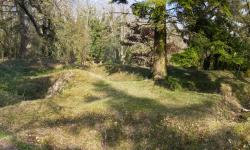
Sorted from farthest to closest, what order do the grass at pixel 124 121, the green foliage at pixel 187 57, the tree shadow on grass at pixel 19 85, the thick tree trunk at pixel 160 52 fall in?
the thick tree trunk at pixel 160 52
the green foliage at pixel 187 57
the tree shadow on grass at pixel 19 85
the grass at pixel 124 121

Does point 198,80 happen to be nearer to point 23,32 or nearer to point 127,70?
point 127,70

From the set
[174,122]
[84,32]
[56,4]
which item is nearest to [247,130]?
[174,122]

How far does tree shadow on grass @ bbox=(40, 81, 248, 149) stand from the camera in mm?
12953

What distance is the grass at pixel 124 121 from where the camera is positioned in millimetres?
12906

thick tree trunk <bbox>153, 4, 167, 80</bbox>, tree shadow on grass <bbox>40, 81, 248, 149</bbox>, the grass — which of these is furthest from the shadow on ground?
tree shadow on grass <bbox>40, 81, 248, 149</bbox>

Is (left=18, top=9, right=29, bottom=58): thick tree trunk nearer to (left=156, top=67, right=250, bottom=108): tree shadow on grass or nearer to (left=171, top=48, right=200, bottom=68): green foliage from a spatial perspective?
(left=156, top=67, right=250, bottom=108): tree shadow on grass

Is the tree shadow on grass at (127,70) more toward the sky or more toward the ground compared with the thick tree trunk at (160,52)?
more toward the ground

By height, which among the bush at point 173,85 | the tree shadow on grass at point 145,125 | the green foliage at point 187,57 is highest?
the green foliage at point 187,57

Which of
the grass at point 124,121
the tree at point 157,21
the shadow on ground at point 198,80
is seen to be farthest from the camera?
the shadow on ground at point 198,80

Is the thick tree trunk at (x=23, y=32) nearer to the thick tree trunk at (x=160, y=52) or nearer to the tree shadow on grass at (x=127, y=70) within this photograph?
the tree shadow on grass at (x=127, y=70)

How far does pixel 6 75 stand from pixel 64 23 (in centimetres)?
682

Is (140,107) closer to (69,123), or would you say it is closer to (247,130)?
(69,123)

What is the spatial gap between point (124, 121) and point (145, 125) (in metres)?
0.69

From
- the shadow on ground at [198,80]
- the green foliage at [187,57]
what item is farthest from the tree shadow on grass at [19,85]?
the green foliage at [187,57]
